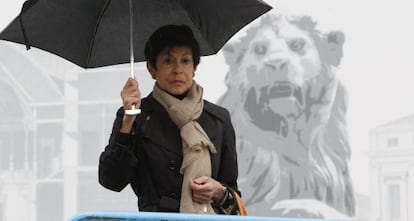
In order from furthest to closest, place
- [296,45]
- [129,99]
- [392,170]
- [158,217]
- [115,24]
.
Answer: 1. [296,45]
2. [392,170]
3. [115,24]
4. [129,99]
5. [158,217]

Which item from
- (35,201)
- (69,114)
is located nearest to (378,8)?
(69,114)

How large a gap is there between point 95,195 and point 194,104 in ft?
8.49

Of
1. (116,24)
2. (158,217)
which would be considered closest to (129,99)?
(116,24)

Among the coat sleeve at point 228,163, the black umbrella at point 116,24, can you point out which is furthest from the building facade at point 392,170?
the coat sleeve at point 228,163

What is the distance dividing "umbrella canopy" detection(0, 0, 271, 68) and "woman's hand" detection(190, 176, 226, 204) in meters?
0.28

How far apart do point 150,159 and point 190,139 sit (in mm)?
58

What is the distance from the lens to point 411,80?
399cm

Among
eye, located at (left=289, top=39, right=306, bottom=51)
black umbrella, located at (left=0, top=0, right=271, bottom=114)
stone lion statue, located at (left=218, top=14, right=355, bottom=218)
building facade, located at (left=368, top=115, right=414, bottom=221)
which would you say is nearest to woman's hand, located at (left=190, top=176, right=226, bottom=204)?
black umbrella, located at (left=0, top=0, right=271, bottom=114)

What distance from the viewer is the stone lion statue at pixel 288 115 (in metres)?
3.92

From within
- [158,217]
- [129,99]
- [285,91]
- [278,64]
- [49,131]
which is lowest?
[158,217]

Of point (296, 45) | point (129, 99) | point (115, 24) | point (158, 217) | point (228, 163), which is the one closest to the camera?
point (158, 217)

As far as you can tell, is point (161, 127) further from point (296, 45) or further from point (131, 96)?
point (296, 45)

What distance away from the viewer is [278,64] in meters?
4.03

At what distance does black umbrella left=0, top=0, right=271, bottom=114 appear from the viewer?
1.54 meters
